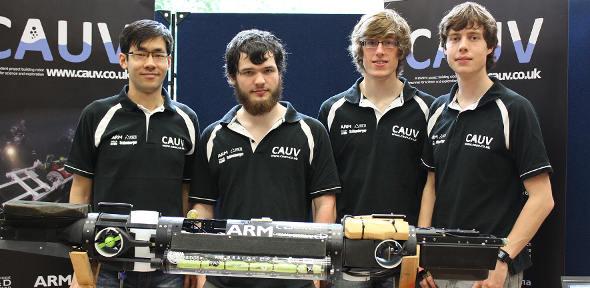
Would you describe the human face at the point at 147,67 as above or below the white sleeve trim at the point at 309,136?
above

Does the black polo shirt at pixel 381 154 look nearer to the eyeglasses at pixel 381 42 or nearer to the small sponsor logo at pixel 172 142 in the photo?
the eyeglasses at pixel 381 42

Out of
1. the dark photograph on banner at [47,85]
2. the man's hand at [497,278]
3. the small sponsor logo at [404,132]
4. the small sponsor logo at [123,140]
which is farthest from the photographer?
the dark photograph on banner at [47,85]

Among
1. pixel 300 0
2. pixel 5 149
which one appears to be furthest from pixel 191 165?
pixel 300 0

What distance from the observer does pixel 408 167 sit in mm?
Result: 3502

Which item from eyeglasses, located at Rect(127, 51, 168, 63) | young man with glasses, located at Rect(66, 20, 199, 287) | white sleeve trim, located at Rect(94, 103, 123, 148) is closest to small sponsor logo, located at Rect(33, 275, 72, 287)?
young man with glasses, located at Rect(66, 20, 199, 287)

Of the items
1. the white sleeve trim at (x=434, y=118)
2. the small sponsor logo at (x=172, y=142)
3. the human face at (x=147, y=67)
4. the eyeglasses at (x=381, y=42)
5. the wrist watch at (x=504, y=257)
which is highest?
the eyeglasses at (x=381, y=42)

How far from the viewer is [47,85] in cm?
414

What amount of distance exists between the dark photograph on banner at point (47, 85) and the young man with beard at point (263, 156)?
1132 mm

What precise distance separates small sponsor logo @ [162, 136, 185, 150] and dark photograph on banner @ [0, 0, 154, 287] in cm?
95

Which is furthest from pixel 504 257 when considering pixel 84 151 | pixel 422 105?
pixel 84 151

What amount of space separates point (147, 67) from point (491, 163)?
1.75 metres

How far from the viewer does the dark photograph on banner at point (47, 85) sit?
13.4 feet

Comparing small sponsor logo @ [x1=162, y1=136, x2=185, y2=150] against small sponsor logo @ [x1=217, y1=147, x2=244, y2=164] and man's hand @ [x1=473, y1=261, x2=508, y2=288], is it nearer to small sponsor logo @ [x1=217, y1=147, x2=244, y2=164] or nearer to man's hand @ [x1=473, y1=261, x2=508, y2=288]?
small sponsor logo @ [x1=217, y1=147, x2=244, y2=164]

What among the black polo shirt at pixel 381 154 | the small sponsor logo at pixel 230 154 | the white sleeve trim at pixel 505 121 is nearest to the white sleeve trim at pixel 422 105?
the black polo shirt at pixel 381 154
